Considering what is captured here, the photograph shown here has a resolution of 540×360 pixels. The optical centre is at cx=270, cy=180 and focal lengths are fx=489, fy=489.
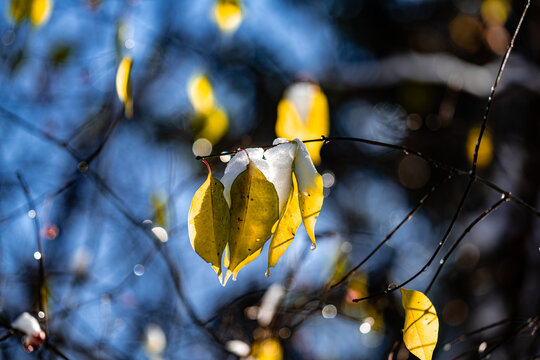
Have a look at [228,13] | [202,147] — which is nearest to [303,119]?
[228,13]

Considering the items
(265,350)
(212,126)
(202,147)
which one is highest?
(212,126)

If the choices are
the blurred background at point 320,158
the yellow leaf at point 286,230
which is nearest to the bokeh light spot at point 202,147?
the blurred background at point 320,158

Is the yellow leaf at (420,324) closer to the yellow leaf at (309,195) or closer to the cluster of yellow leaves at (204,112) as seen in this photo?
the yellow leaf at (309,195)

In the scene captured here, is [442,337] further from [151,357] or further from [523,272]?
[151,357]

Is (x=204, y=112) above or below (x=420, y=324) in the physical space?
below

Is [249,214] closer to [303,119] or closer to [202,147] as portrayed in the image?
[303,119]

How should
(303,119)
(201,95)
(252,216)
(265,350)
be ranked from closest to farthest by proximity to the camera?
(252,216), (303,119), (265,350), (201,95)
